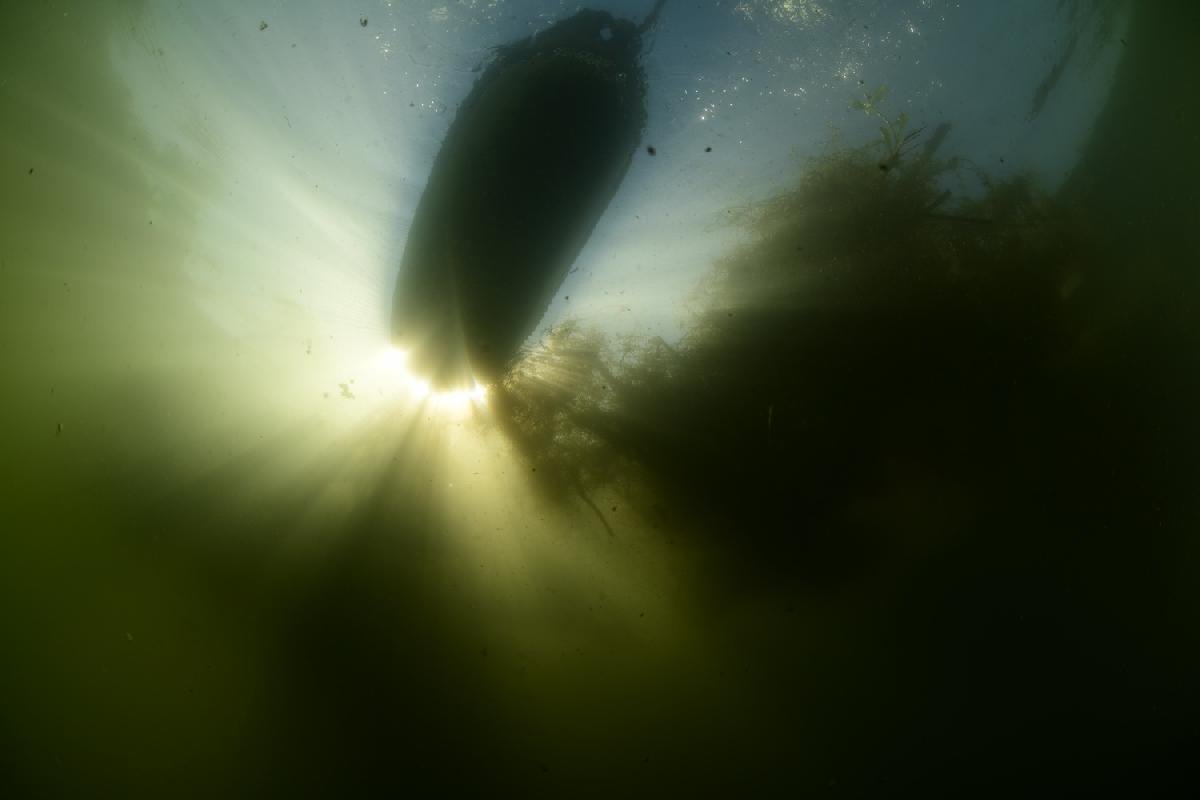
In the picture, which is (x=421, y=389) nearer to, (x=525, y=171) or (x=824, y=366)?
(x=525, y=171)

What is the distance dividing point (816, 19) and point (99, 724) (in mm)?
4389

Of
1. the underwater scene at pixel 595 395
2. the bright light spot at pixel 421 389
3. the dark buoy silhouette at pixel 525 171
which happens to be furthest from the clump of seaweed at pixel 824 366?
the dark buoy silhouette at pixel 525 171

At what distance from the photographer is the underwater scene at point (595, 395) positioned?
6.73ft

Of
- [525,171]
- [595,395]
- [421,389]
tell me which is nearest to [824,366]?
[595,395]

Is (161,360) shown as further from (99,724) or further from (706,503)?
(706,503)

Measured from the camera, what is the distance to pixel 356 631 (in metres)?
2.29

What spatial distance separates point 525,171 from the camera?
2.00 meters

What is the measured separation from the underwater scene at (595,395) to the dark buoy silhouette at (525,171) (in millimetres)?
18

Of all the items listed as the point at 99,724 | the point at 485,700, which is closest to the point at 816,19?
the point at 485,700

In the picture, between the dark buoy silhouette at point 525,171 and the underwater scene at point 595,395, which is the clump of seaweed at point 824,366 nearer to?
the underwater scene at point 595,395

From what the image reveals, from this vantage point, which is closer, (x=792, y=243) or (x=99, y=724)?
(x=99, y=724)

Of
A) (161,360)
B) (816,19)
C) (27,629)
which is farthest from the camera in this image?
(161,360)

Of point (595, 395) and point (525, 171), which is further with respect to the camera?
point (595, 395)

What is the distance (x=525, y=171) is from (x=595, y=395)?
1023 mm
